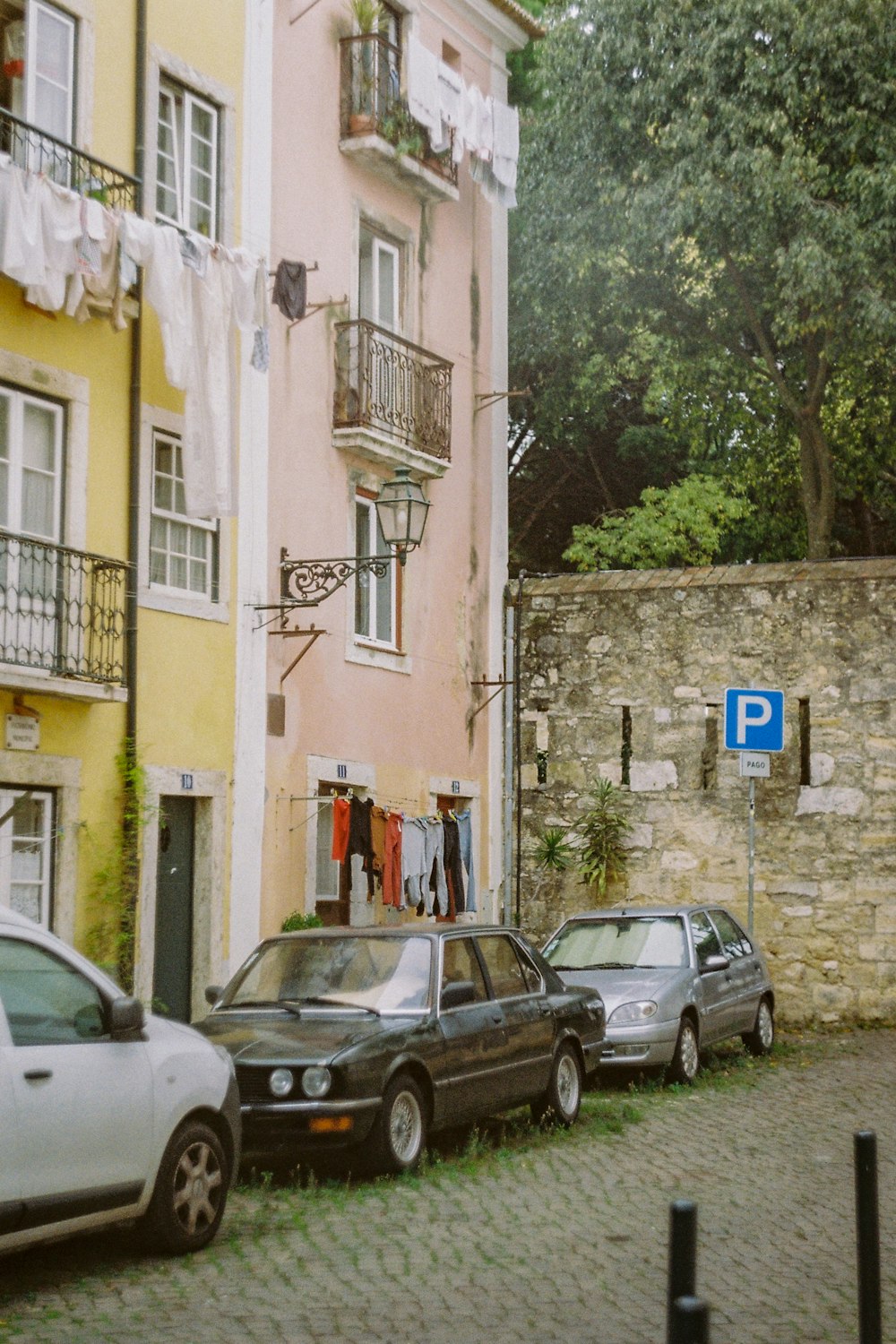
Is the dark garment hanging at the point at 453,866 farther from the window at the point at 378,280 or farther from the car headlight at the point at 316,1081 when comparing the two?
the car headlight at the point at 316,1081

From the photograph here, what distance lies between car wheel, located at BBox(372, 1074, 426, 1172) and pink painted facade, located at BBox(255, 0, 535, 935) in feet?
23.3

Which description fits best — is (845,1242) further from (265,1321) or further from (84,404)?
(84,404)

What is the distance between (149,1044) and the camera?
859cm

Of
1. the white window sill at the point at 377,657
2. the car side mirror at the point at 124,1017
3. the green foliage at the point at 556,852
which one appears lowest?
the car side mirror at the point at 124,1017

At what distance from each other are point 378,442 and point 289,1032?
986 centimetres

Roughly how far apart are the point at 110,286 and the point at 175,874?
17.3 ft

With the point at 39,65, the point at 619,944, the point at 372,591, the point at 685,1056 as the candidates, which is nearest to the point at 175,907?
the point at 619,944

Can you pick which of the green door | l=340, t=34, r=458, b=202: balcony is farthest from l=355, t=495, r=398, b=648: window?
the green door

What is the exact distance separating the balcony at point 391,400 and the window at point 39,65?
14.9 ft

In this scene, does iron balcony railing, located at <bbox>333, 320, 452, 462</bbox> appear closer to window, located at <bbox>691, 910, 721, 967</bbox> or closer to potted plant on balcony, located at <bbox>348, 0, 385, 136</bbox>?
potted plant on balcony, located at <bbox>348, 0, 385, 136</bbox>

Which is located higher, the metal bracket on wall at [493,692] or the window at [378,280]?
the window at [378,280]

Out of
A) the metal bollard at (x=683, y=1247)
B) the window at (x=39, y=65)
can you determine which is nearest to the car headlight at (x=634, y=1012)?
the window at (x=39, y=65)

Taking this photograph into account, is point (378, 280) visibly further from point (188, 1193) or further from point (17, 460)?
point (188, 1193)

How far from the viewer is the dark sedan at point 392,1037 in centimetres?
1056
